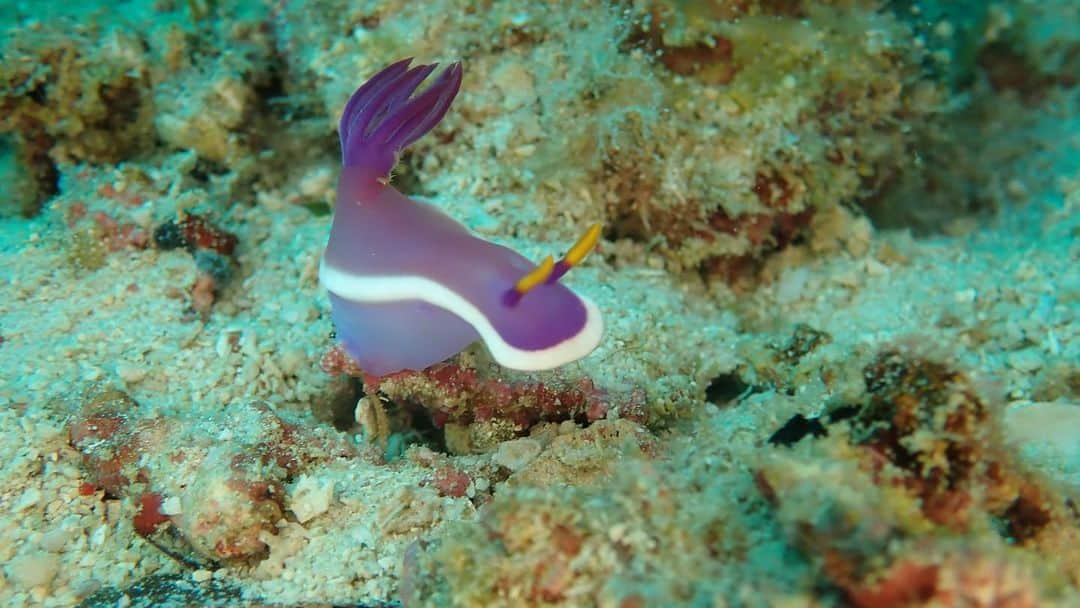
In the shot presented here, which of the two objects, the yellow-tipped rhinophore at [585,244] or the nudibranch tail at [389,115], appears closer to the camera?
the yellow-tipped rhinophore at [585,244]

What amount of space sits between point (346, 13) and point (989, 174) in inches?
186

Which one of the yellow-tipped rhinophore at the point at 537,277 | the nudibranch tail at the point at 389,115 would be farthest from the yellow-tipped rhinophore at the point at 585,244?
the nudibranch tail at the point at 389,115

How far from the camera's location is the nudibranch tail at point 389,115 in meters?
2.40

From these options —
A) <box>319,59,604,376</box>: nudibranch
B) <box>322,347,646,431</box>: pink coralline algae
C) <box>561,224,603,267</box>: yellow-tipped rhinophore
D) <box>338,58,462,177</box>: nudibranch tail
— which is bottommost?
<box>322,347,646,431</box>: pink coralline algae

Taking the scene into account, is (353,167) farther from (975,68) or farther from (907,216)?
(975,68)

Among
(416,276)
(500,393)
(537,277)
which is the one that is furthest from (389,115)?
(500,393)

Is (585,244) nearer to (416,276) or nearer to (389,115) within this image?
(416,276)

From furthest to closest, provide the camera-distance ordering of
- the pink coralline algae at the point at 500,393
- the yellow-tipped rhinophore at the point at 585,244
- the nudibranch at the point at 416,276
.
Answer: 1. the pink coralline algae at the point at 500,393
2. the nudibranch at the point at 416,276
3. the yellow-tipped rhinophore at the point at 585,244

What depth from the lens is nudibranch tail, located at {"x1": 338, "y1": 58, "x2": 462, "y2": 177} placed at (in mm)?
2402

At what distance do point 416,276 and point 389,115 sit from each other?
22.1 inches

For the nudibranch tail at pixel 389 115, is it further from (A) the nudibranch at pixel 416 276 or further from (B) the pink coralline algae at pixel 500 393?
(B) the pink coralline algae at pixel 500 393

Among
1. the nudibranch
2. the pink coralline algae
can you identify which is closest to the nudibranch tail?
the nudibranch

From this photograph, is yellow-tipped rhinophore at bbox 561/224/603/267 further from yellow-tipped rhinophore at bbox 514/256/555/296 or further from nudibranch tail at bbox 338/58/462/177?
nudibranch tail at bbox 338/58/462/177

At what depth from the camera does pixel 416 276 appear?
2.31 metres
